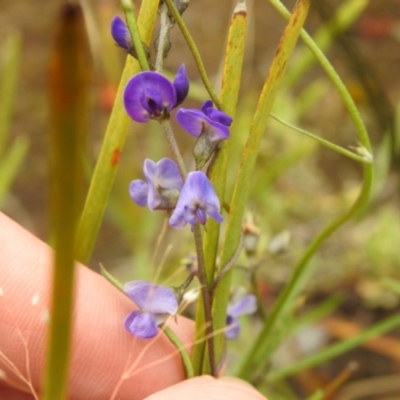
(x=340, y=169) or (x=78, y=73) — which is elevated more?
(x=340, y=169)

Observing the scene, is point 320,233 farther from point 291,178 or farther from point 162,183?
point 291,178

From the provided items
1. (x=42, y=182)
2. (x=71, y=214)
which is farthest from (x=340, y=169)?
(x=71, y=214)

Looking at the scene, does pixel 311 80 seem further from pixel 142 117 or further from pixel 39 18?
pixel 142 117

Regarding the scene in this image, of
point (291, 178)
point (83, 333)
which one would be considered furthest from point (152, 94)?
point (291, 178)

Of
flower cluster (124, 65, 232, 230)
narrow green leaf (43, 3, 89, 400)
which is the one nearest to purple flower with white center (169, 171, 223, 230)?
flower cluster (124, 65, 232, 230)

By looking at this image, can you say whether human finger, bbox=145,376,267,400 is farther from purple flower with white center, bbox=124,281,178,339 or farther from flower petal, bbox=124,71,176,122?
flower petal, bbox=124,71,176,122

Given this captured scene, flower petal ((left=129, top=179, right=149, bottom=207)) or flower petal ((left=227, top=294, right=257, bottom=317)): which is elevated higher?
flower petal ((left=129, top=179, right=149, bottom=207))

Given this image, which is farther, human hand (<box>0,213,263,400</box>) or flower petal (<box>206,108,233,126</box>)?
human hand (<box>0,213,263,400</box>)

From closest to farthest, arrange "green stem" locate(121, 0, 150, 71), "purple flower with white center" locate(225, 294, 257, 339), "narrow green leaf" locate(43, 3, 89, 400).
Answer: "narrow green leaf" locate(43, 3, 89, 400), "green stem" locate(121, 0, 150, 71), "purple flower with white center" locate(225, 294, 257, 339)
